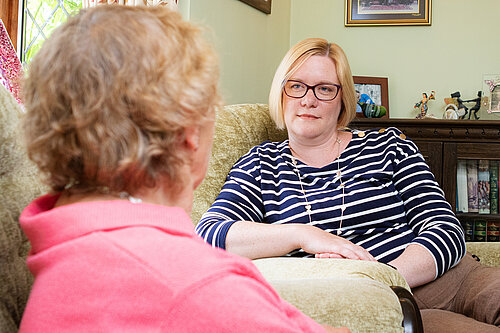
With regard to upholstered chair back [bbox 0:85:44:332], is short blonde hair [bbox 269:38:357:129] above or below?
above

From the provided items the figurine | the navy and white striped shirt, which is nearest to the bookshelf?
the figurine

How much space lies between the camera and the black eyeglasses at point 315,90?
1.80m

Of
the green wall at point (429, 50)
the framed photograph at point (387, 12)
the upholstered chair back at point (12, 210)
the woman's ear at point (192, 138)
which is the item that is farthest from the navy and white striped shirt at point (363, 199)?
the framed photograph at point (387, 12)

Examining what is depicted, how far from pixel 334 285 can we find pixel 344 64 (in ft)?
3.50

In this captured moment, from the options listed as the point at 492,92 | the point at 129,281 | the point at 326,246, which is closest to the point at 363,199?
the point at 326,246

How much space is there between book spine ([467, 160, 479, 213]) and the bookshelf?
3 cm

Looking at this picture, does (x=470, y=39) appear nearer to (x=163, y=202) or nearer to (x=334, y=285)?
(x=334, y=285)

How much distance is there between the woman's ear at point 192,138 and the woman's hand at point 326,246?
0.81 m

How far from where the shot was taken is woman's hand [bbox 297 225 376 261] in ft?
4.50

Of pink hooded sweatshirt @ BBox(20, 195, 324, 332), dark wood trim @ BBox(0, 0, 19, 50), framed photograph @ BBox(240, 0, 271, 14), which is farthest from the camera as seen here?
framed photograph @ BBox(240, 0, 271, 14)

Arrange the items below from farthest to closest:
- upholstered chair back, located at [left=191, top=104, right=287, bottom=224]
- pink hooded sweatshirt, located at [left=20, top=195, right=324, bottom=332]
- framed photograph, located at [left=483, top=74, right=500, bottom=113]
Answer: framed photograph, located at [left=483, top=74, right=500, bottom=113] → upholstered chair back, located at [left=191, top=104, right=287, bottom=224] → pink hooded sweatshirt, located at [left=20, top=195, right=324, bottom=332]

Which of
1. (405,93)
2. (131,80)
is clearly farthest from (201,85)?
(405,93)

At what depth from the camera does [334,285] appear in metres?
0.91

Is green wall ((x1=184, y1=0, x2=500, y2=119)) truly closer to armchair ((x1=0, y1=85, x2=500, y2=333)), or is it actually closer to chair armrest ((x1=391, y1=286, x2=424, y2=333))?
armchair ((x1=0, y1=85, x2=500, y2=333))
